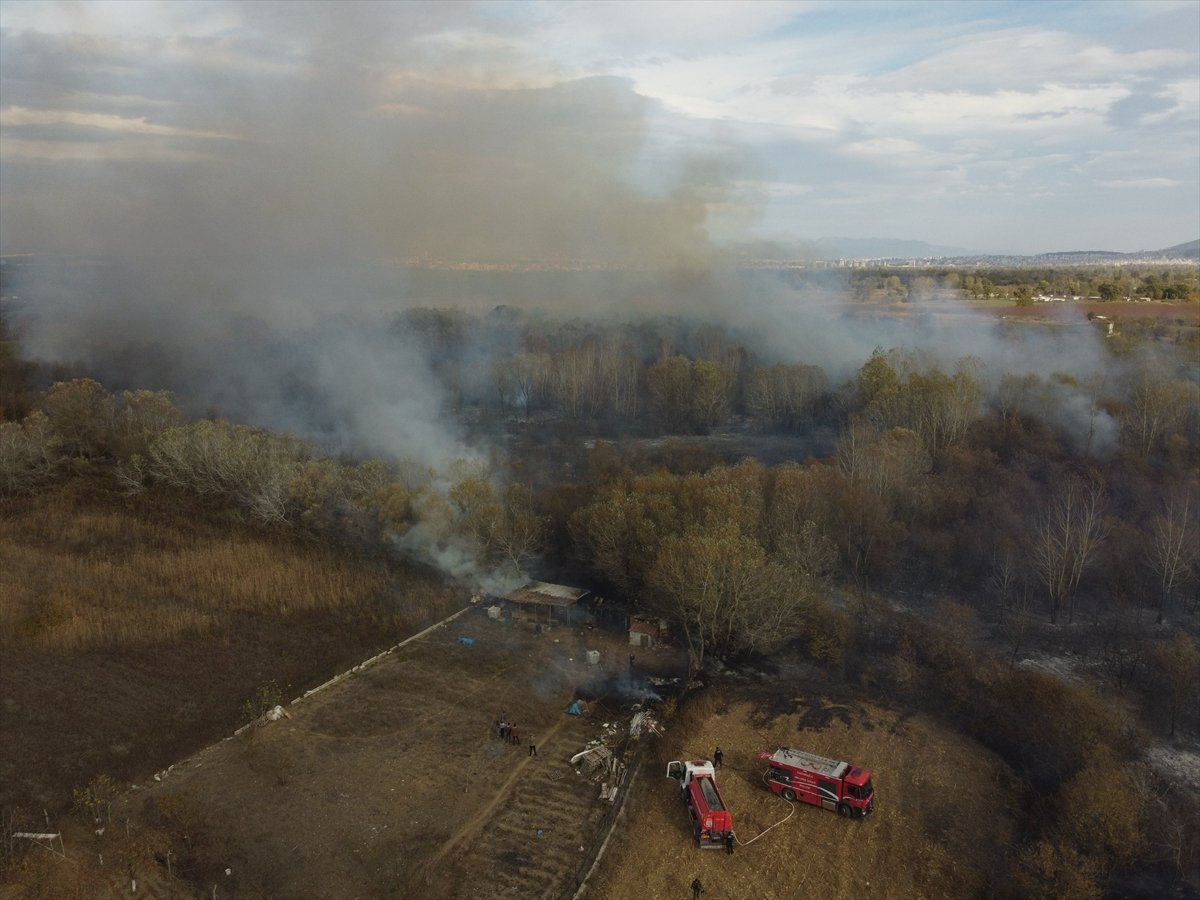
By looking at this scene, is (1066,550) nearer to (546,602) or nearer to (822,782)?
(822,782)

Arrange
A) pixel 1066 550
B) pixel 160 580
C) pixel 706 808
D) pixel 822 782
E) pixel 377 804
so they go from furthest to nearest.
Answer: pixel 160 580, pixel 1066 550, pixel 377 804, pixel 822 782, pixel 706 808

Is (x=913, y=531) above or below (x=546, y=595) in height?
above

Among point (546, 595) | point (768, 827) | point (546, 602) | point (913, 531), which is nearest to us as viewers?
point (768, 827)

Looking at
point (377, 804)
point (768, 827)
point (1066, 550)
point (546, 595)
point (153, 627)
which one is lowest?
point (153, 627)

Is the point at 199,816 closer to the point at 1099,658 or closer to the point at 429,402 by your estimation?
the point at 1099,658

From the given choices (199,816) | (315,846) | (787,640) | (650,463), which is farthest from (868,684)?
(650,463)

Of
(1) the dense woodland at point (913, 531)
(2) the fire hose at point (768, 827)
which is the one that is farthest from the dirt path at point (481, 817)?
(1) the dense woodland at point (913, 531)

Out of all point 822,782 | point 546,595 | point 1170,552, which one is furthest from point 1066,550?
point 546,595
